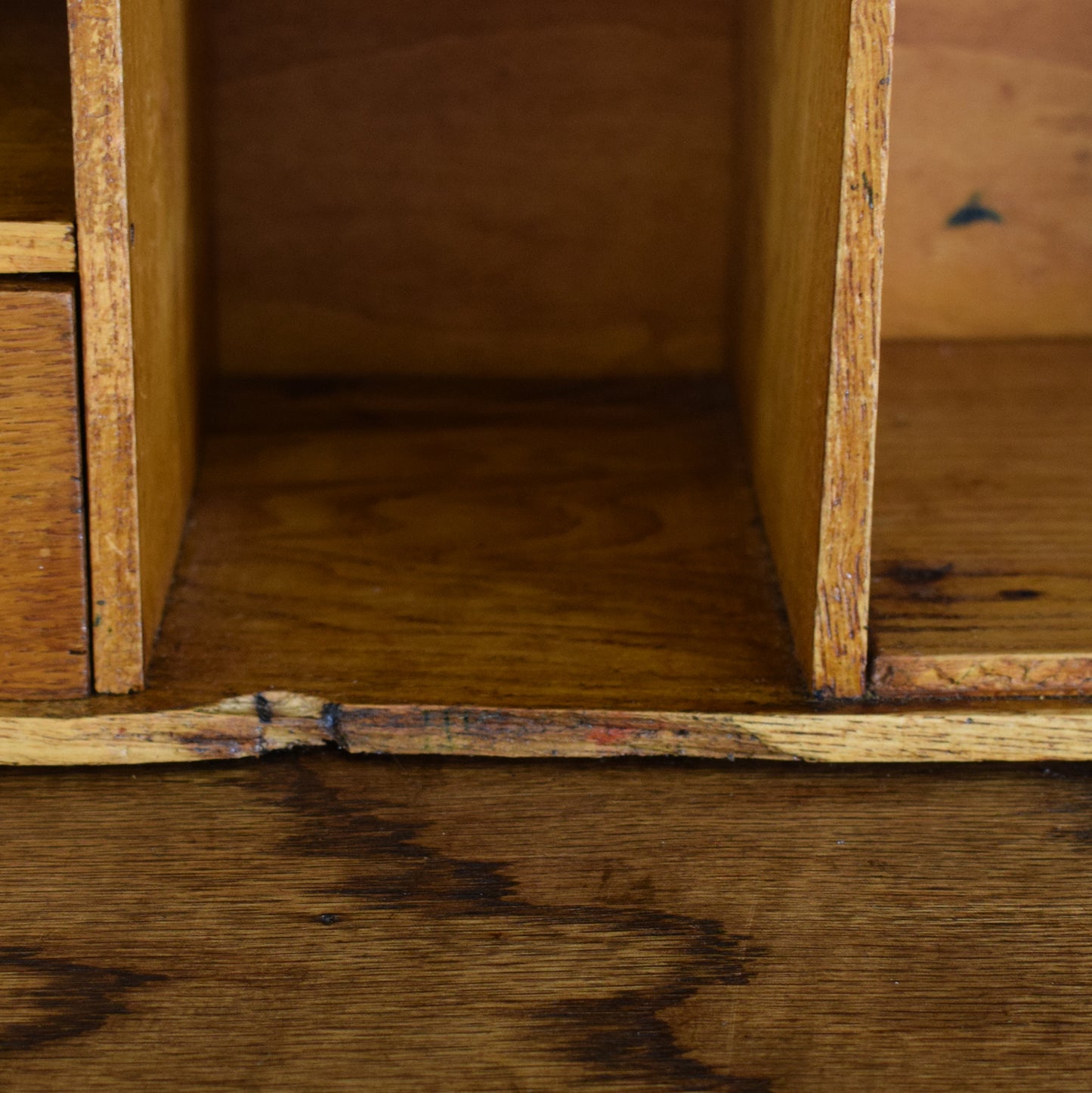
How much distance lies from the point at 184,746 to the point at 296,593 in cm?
15

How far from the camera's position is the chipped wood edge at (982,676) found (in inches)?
30.4

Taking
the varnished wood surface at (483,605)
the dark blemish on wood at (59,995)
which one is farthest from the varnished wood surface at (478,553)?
the dark blemish on wood at (59,995)

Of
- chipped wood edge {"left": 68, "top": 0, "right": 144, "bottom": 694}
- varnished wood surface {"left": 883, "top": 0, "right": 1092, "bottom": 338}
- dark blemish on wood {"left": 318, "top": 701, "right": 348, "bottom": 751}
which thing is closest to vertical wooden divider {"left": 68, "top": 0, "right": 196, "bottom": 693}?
chipped wood edge {"left": 68, "top": 0, "right": 144, "bottom": 694}

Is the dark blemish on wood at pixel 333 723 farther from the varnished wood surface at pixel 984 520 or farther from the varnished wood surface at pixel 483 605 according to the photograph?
the varnished wood surface at pixel 984 520

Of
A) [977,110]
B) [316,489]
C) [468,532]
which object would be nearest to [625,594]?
[468,532]

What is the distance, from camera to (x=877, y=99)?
27.1 inches

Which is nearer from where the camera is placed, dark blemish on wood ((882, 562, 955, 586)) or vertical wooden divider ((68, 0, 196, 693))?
vertical wooden divider ((68, 0, 196, 693))

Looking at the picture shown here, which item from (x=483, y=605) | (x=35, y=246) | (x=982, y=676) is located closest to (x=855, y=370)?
(x=982, y=676)

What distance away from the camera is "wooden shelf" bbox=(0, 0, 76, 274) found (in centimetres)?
72

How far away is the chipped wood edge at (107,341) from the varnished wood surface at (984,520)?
16.1 inches

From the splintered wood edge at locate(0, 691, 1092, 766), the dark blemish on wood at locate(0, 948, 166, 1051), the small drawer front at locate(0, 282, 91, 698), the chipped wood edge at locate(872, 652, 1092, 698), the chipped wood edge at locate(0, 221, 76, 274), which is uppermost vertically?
the chipped wood edge at locate(0, 221, 76, 274)

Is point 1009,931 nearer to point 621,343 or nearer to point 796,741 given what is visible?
point 796,741

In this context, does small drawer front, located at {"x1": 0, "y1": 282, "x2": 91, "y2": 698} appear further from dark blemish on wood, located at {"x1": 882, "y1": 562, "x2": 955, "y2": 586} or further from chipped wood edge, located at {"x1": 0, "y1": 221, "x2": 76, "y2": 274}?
dark blemish on wood, located at {"x1": 882, "y1": 562, "x2": 955, "y2": 586}

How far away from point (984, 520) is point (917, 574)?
0.11 meters
